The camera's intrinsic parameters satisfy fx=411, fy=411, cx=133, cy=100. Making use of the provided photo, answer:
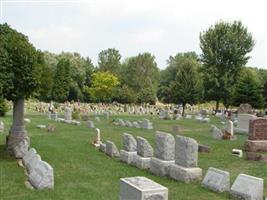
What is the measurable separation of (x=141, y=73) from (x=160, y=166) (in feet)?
240

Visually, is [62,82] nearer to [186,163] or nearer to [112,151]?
[112,151]

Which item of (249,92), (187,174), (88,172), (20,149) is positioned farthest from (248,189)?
(249,92)

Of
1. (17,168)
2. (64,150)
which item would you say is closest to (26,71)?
(17,168)

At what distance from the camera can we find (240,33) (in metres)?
53.3

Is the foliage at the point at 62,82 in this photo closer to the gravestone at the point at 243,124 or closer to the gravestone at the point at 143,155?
the gravestone at the point at 243,124

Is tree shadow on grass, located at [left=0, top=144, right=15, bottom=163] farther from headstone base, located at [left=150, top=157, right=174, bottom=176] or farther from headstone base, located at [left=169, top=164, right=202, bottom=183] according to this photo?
headstone base, located at [left=169, top=164, right=202, bottom=183]

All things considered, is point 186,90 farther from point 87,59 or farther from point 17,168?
point 87,59

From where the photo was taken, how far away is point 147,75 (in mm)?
86562

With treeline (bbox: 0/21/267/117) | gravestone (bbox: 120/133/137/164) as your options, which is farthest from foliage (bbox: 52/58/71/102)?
gravestone (bbox: 120/133/137/164)

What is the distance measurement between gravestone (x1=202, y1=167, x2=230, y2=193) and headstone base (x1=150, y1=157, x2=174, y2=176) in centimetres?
180

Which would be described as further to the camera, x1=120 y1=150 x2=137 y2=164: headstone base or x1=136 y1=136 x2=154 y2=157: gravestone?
x1=120 y1=150 x2=137 y2=164: headstone base

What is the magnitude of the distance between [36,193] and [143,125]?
21074 millimetres

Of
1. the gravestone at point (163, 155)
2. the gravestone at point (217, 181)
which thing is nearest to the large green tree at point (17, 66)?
the gravestone at point (163, 155)

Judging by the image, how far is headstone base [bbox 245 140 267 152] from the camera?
759 inches
